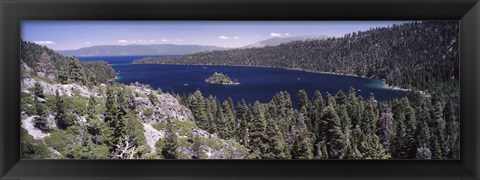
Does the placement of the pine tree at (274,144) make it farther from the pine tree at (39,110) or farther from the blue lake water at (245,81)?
the pine tree at (39,110)

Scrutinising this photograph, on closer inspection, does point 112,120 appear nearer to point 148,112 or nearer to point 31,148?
point 148,112

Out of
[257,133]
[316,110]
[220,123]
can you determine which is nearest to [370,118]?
[316,110]

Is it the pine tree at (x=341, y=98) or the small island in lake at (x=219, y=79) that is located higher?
→ the small island in lake at (x=219, y=79)

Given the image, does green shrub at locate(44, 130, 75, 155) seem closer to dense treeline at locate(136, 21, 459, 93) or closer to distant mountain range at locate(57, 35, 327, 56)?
distant mountain range at locate(57, 35, 327, 56)

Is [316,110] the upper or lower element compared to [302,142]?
upper

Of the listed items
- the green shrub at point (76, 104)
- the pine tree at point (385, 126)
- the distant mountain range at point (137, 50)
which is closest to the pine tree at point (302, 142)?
the pine tree at point (385, 126)

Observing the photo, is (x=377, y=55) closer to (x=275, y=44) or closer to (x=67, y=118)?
(x=275, y=44)

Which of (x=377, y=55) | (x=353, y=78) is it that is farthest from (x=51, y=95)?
(x=377, y=55)
